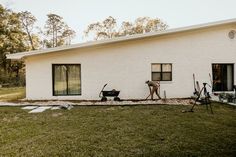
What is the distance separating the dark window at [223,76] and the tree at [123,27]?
79.5 feet

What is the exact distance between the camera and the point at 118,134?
5793 mm

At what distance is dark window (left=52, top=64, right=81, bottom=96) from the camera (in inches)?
506

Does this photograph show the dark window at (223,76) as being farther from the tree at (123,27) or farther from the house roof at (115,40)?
the tree at (123,27)

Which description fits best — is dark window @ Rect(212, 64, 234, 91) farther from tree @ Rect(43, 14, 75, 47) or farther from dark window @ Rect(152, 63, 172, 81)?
tree @ Rect(43, 14, 75, 47)

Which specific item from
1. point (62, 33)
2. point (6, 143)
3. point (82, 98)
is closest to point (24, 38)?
point (62, 33)

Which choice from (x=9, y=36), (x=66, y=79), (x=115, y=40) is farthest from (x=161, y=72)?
(x=9, y=36)

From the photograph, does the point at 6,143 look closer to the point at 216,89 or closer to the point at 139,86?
the point at 139,86

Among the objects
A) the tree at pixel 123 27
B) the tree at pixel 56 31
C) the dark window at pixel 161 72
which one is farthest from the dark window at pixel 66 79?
the tree at pixel 56 31

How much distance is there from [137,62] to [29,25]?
27027mm

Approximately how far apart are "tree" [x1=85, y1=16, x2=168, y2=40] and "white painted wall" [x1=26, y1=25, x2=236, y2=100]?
24.3 meters

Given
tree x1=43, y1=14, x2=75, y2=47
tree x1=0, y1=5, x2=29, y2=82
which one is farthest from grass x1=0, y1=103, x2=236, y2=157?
tree x1=43, y1=14, x2=75, y2=47

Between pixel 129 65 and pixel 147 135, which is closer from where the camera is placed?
pixel 147 135

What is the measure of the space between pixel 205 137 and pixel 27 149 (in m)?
3.77

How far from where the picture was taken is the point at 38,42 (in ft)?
121
